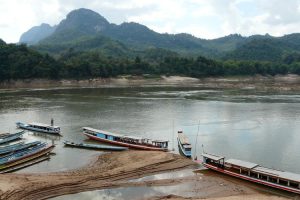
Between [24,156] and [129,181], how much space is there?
12.0 meters

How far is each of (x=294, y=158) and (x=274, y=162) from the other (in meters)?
2.82

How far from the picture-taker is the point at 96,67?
5025 inches

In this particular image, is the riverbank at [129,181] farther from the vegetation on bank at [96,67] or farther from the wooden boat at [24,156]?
the vegetation on bank at [96,67]

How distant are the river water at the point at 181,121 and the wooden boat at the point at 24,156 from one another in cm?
140

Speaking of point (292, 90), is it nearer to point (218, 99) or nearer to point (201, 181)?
point (218, 99)

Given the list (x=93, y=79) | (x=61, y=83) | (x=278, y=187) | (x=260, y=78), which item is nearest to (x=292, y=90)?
(x=260, y=78)

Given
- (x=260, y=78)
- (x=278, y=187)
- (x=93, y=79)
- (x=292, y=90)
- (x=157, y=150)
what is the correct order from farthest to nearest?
(x=260, y=78) → (x=93, y=79) → (x=292, y=90) → (x=157, y=150) → (x=278, y=187)

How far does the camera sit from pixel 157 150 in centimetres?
3719

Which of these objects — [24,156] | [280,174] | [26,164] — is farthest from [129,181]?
[280,174]

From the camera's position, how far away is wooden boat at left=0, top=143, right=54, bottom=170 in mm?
31552

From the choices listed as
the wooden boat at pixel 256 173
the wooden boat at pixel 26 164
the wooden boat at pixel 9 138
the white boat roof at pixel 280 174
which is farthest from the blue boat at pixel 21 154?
the white boat roof at pixel 280 174

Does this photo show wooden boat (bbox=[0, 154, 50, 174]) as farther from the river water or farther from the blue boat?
the blue boat

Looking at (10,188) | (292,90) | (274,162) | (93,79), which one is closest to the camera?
(10,188)

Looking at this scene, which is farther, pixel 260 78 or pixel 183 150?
pixel 260 78
